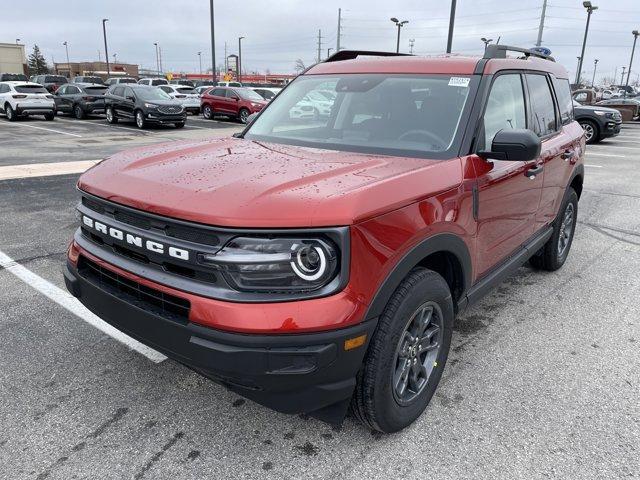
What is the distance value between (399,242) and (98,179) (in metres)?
1.58

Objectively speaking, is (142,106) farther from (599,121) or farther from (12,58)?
(12,58)

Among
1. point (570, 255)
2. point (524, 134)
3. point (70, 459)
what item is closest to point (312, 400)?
point (70, 459)

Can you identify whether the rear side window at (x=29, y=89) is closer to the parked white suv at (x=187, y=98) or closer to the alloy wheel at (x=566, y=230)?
the parked white suv at (x=187, y=98)

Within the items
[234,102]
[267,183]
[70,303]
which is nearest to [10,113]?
[234,102]

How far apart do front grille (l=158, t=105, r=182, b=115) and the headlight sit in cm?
1929

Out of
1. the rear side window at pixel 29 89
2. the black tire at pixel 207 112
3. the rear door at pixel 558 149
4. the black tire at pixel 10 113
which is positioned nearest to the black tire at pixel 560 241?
the rear door at pixel 558 149

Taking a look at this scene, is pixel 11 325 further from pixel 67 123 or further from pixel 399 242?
pixel 67 123

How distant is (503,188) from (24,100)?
23.9m

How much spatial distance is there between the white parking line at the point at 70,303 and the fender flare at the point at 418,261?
167 cm

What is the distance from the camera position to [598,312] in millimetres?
4164

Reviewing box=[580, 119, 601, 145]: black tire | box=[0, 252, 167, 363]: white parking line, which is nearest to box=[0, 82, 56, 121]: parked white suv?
box=[0, 252, 167, 363]: white parking line

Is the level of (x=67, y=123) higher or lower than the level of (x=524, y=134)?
lower

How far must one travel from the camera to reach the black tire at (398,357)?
2279 millimetres

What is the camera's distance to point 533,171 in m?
3.56
